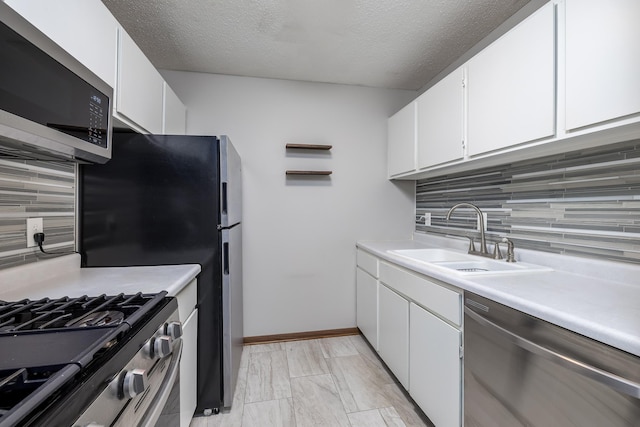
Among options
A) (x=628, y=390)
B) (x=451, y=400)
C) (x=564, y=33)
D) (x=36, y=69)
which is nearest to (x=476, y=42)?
(x=564, y=33)

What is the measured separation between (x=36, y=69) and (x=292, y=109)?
6.50 ft

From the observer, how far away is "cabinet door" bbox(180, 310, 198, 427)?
51.0 inches

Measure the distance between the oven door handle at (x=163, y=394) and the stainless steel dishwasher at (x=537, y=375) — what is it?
1221 millimetres

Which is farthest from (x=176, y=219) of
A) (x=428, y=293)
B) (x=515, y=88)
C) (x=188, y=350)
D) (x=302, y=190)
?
(x=515, y=88)

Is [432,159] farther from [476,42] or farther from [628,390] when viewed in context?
A: [628,390]

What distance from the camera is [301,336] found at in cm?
262

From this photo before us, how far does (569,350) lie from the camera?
825 mm

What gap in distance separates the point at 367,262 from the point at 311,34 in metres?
Result: 1.82

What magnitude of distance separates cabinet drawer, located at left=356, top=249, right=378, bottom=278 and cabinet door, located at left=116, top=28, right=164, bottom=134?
182 cm

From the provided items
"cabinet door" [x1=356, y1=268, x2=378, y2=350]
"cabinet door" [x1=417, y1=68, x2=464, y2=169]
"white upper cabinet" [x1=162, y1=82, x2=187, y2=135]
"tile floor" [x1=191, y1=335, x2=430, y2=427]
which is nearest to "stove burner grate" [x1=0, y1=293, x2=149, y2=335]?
"tile floor" [x1=191, y1=335, x2=430, y2=427]

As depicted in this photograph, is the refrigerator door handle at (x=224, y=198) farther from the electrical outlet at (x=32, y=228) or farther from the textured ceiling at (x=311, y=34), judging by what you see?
the textured ceiling at (x=311, y=34)

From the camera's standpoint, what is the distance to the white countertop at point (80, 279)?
1095 millimetres

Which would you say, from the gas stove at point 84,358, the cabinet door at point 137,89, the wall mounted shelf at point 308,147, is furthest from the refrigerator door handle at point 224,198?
the wall mounted shelf at point 308,147

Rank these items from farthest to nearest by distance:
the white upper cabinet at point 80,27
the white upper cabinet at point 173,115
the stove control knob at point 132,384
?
the white upper cabinet at point 173,115 → the white upper cabinet at point 80,27 → the stove control knob at point 132,384
